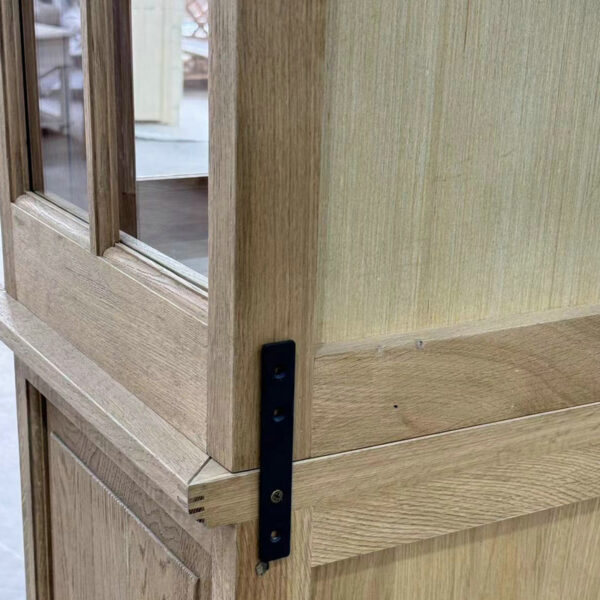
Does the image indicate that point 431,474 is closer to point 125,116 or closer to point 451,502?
point 451,502

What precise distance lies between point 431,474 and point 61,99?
52 cm

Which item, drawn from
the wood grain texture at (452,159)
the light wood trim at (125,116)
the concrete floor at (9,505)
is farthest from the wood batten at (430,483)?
the concrete floor at (9,505)

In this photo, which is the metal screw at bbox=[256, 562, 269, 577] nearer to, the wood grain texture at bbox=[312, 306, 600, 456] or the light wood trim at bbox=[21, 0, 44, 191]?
the wood grain texture at bbox=[312, 306, 600, 456]

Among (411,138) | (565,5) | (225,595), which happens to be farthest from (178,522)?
(565,5)

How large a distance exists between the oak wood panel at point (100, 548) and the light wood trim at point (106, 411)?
0.07 m

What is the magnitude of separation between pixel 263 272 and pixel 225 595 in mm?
273

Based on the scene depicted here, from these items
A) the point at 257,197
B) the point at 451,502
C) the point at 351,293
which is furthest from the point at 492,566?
the point at 257,197

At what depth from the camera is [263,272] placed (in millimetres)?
698

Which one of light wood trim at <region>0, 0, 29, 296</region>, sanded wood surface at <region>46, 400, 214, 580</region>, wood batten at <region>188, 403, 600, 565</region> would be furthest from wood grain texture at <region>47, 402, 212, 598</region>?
light wood trim at <region>0, 0, 29, 296</region>

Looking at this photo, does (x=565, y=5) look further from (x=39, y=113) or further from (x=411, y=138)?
(x=39, y=113)

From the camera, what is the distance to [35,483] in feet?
3.94

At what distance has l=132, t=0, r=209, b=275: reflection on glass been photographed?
0.78m

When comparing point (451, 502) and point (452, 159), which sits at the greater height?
point (452, 159)

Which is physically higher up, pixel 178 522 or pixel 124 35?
pixel 124 35
